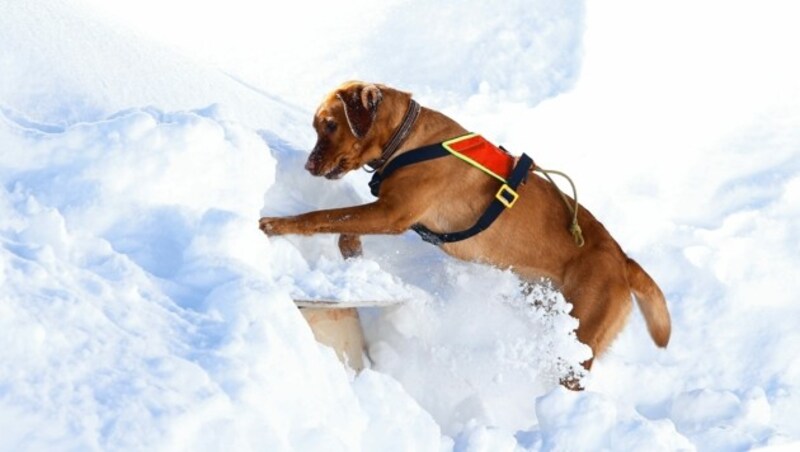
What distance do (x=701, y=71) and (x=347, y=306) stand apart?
25.8 feet

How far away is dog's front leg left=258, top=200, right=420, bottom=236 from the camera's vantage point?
4145 mm

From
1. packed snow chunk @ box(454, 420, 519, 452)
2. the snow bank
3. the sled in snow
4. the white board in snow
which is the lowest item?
the sled in snow

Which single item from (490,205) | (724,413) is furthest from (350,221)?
(724,413)

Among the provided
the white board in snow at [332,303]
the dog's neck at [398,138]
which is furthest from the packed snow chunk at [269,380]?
the dog's neck at [398,138]

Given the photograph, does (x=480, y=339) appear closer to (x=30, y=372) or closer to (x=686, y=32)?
(x=30, y=372)

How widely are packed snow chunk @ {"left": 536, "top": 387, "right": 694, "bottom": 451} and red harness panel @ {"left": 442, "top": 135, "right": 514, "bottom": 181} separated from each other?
1589mm

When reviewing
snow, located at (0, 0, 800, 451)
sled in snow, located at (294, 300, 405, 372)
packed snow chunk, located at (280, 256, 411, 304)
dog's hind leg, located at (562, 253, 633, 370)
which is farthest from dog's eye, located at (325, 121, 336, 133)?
dog's hind leg, located at (562, 253, 633, 370)

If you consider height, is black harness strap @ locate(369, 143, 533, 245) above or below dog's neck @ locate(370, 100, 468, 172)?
below

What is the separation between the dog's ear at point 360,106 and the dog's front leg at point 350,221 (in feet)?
1.16

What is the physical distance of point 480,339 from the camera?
4.55 m

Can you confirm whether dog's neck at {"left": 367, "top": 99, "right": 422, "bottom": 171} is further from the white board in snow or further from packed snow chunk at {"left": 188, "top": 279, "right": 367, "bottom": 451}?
packed snow chunk at {"left": 188, "top": 279, "right": 367, "bottom": 451}

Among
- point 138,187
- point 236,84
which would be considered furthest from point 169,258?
point 236,84

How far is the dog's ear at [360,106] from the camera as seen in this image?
448 centimetres

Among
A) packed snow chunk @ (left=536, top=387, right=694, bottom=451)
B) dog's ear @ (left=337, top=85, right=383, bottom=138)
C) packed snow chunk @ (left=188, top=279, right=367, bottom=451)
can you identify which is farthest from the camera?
dog's ear @ (left=337, top=85, right=383, bottom=138)
